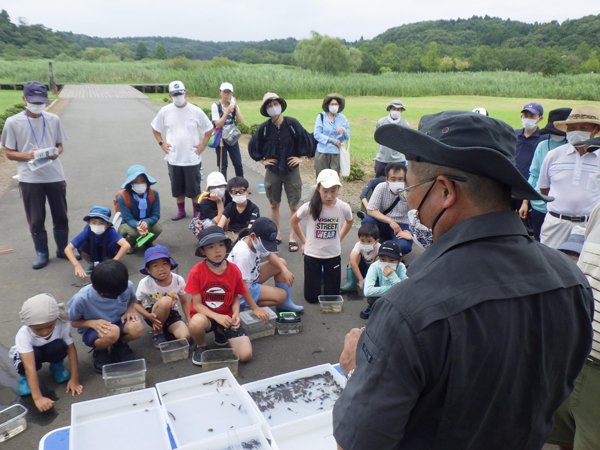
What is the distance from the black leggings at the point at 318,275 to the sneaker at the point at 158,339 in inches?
68.5

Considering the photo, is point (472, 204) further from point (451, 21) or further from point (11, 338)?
point (451, 21)

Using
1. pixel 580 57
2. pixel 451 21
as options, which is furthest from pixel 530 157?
pixel 451 21

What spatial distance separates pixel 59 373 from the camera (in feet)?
11.9

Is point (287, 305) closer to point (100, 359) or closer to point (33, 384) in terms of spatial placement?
Result: point (100, 359)

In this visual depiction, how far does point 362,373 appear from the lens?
4.02 feet

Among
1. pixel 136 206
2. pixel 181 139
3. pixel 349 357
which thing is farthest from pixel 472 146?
pixel 181 139

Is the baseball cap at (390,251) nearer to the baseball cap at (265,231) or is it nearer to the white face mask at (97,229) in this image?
the baseball cap at (265,231)

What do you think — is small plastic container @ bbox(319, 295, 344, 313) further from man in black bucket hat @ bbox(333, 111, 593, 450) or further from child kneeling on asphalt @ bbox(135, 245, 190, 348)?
man in black bucket hat @ bbox(333, 111, 593, 450)

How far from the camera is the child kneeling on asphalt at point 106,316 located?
3.71 metres

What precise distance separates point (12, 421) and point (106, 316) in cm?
105

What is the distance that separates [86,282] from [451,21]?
152 m

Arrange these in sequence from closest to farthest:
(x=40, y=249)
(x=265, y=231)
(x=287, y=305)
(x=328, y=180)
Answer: (x=265, y=231) → (x=287, y=305) → (x=328, y=180) → (x=40, y=249)

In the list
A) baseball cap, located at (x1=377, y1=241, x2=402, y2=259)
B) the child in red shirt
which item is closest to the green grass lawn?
baseball cap, located at (x1=377, y1=241, x2=402, y2=259)

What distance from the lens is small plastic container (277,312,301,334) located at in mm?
4422
